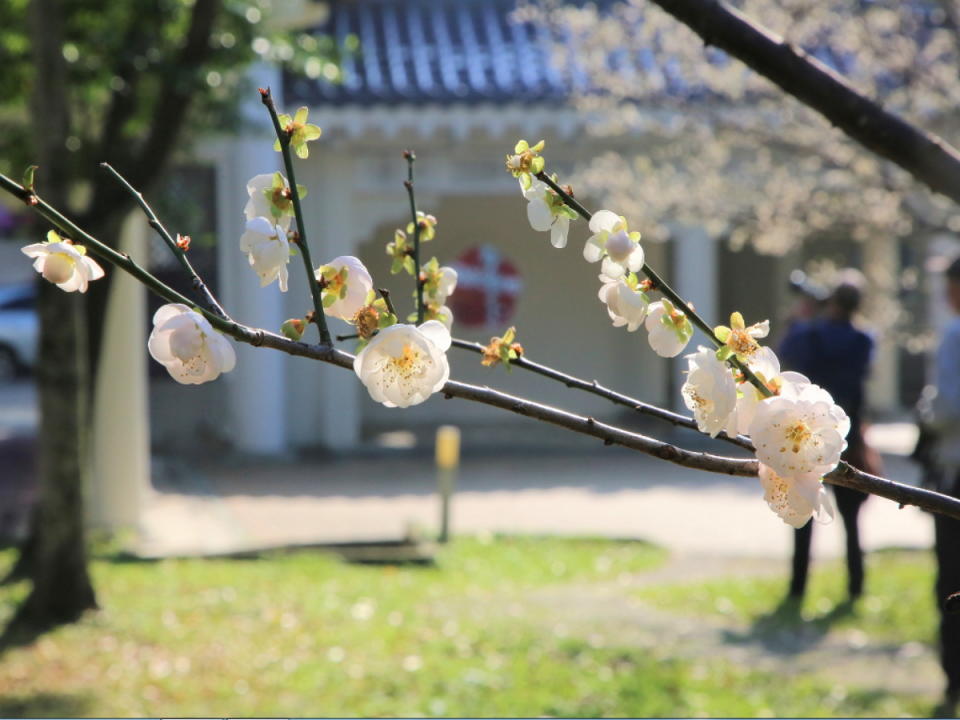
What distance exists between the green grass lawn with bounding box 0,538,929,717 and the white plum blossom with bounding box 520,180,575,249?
10.9ft

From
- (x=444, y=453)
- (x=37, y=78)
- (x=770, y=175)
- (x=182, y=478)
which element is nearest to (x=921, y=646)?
(x=444, y=453)

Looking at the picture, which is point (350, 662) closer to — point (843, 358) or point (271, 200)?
point (843, 358)

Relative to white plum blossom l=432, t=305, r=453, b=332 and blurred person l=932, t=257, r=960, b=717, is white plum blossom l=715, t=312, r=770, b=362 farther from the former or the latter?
blurred person l=932, t=257, r=960, b=717

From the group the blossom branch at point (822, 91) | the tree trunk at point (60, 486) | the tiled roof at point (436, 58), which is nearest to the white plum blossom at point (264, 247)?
the blossom branch at point (822, 91)

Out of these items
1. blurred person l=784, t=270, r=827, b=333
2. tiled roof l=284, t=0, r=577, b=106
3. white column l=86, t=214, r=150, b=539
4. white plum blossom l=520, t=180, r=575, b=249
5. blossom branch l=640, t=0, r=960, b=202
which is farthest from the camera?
tiled roof l=284, t=0, r=577, b=106

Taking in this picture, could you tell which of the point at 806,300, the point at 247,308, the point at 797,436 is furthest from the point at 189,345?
the point at 247,308

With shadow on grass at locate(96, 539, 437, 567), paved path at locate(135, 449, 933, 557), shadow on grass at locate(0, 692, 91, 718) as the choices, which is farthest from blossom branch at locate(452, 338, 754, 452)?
paved path at locate(135, 449, 933, 557)

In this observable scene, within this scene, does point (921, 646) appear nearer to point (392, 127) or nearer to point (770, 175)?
point (770, 175)

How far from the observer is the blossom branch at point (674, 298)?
1.41 metres

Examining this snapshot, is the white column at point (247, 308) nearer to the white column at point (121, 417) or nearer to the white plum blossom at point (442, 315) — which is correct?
the white column at point (121, 417)

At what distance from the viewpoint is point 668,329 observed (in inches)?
57.4

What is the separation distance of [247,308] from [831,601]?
750 cm

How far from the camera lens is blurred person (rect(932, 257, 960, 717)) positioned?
14.8 ft

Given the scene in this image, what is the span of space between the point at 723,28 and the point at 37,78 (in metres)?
4.38
